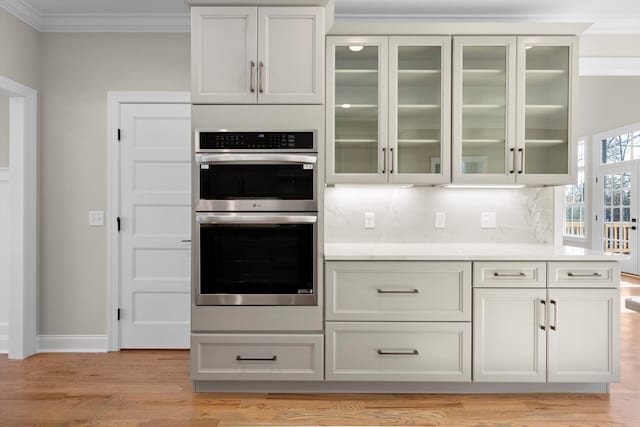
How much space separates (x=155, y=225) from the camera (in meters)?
3.41

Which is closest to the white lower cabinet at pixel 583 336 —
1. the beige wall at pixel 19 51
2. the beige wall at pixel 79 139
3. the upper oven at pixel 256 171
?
the upper oven at pixel 256 171

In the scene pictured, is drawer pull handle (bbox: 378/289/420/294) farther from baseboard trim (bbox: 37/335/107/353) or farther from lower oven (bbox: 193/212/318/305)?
baseboard trim (bbox: 37/335/107/353)

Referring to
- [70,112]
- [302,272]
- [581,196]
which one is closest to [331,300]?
[302,272]

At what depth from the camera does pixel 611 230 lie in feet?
25.5

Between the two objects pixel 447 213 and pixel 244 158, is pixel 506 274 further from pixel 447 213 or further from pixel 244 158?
pixel 244 158

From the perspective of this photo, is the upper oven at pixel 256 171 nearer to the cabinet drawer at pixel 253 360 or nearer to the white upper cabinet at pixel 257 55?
the white upper cabinet at pixel 257 55

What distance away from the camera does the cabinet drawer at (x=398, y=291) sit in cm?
259

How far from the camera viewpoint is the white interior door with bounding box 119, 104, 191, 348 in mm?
3379

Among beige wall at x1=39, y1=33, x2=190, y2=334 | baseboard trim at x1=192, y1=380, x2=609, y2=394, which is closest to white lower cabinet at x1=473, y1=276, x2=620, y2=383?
baseboard trim at x1=192, y1=380, x2=609, y2=394

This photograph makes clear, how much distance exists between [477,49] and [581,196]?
7.16 metres

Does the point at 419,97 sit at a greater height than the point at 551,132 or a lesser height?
greater

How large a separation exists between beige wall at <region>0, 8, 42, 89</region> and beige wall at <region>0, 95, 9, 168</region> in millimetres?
332

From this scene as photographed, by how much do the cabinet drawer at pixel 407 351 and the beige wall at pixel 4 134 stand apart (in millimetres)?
2844

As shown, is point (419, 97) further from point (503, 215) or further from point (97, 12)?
point (97, 12)
